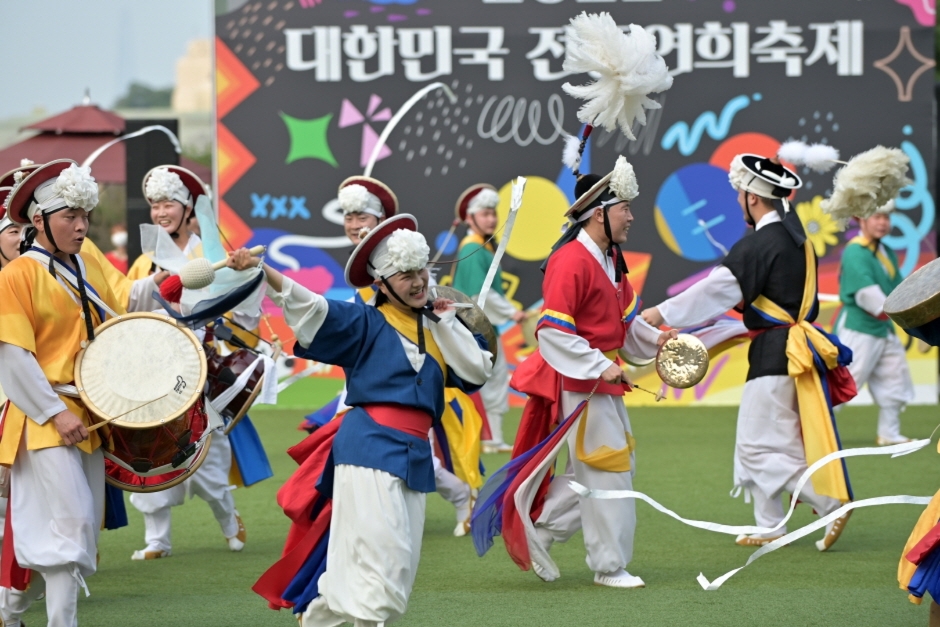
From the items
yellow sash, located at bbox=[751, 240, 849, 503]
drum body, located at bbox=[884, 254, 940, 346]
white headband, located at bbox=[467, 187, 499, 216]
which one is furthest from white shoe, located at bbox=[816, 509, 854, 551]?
white headband, located at bbox=[467, 187, 499, 216]

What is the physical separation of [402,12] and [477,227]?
3.66 m

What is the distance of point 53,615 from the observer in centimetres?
459

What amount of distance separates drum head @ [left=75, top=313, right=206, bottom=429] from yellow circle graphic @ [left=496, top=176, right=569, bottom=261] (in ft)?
26.8

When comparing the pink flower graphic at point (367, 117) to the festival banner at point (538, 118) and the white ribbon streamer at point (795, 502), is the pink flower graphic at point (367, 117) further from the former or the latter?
the white ribbon streamer at point (795, 502)

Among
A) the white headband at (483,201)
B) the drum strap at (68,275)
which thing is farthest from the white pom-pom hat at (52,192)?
the white headband at (483,201)

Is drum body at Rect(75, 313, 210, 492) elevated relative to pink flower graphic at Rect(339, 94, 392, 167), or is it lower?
lower

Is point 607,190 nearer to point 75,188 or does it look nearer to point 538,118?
point 75,188

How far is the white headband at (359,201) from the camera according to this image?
6737 mm

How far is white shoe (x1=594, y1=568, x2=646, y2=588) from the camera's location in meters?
5.79

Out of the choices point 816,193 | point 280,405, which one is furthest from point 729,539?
point 280,405

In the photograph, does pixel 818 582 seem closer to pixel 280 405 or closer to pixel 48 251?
pixel 48 251

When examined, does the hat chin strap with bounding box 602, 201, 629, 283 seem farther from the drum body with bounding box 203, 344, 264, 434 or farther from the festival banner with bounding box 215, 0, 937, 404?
the festival banner with bounding box 215, 0, 937, 404

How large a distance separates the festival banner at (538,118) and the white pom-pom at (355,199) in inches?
225

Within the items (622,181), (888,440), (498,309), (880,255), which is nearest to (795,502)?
(622,181)
